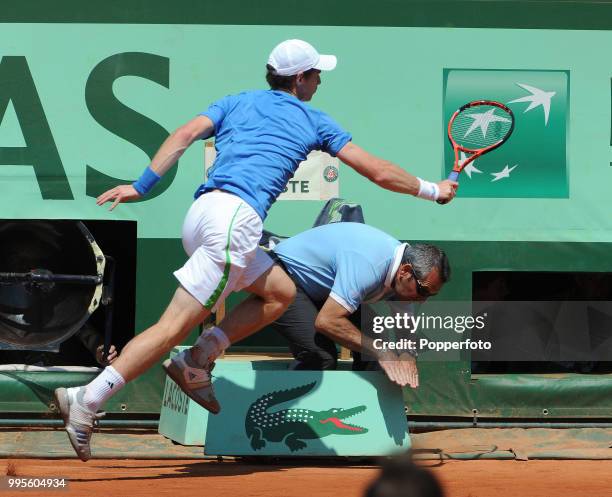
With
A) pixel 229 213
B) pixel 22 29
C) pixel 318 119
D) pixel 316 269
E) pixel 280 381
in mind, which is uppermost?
pixel 22 29

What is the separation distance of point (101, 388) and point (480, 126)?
3206 millimetres

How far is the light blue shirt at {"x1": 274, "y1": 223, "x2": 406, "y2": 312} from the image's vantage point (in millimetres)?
5672

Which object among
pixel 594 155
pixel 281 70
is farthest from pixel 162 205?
pixel 594 155

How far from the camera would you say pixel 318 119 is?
5266 mm

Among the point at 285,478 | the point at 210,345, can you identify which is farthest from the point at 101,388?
the point at 285,478

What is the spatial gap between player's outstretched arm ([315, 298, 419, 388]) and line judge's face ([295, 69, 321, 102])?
3.33 ft

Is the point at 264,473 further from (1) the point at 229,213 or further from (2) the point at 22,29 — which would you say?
(2) the point at 22,29

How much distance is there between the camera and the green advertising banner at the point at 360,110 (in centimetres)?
691

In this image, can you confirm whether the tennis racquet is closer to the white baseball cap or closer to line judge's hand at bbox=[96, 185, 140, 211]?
the white baseball cap

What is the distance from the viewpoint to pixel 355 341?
5617mm

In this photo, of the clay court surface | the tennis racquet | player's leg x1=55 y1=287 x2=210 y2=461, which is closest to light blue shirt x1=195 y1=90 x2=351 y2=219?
player's leg x1=55 y1=287 x2=210 y2=461

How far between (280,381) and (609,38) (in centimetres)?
311

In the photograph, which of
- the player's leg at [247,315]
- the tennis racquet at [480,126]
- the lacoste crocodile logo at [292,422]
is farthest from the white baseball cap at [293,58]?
the tennis racquet at [480,126]

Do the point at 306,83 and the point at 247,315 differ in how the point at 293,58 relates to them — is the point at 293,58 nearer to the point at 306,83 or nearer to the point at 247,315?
the point at 306,83
